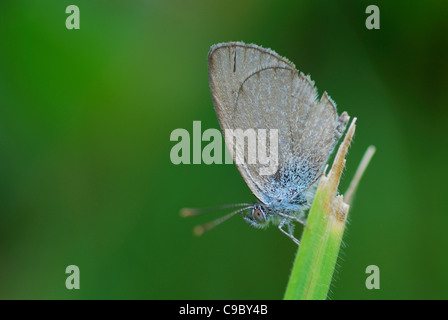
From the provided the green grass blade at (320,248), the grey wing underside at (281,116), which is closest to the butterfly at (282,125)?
the grey wing underside at (281,116)

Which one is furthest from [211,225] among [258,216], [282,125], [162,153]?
[162,153]

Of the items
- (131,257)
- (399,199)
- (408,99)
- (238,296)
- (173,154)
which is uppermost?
(408,99)

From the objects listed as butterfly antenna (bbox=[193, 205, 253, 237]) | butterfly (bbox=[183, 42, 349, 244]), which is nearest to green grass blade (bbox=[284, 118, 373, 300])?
butterfly antenna (bbox=[193, 205, 253, 237])

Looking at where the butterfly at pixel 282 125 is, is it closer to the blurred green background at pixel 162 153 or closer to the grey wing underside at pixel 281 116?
the grey wing underside at pixel 281 116

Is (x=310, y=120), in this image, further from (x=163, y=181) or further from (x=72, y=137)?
(x=72, y=137)

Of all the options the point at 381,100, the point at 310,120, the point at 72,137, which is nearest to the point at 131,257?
the point at 72,137

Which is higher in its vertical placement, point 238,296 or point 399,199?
point 399,199
